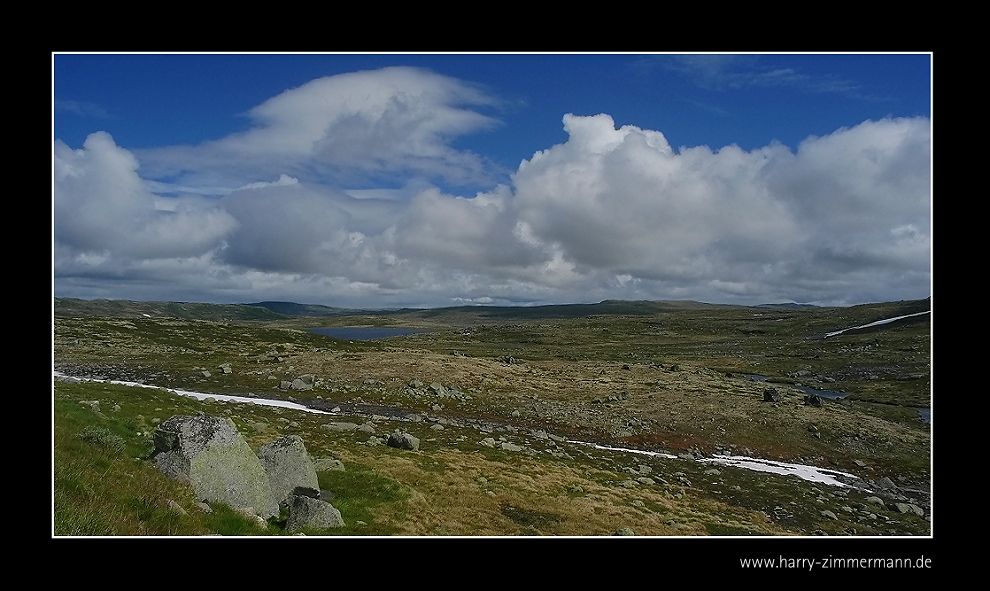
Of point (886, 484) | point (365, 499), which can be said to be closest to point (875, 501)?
point (886, 484)

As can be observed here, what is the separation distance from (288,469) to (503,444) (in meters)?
20.1

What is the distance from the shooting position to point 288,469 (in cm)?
1789

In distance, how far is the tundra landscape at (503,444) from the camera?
51.2ft

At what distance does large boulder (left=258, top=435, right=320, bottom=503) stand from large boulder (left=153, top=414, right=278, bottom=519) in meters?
1.33

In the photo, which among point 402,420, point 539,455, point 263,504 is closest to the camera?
point 263,504

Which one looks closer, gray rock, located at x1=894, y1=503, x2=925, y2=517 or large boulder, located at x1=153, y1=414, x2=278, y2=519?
large boulder, located at x1=153, y1=414, x2=278, y2=519

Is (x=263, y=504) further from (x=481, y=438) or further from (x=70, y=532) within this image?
(x=481, y=438)

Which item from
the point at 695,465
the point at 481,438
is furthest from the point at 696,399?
the point at 481,438

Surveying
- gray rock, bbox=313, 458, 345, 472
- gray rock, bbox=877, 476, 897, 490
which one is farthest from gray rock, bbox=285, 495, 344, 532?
gray rock, bbox=877, 476, 897, 490

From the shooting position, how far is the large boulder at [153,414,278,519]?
1421 centimetres

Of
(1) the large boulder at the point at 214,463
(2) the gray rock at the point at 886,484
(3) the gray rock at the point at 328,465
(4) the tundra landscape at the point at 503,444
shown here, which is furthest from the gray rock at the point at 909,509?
(1) the large boulder at the point at 214,463

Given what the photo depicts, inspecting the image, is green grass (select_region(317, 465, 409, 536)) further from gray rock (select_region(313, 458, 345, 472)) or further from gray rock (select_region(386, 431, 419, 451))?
gray rock (select_region(386, 431, 419, 451))
